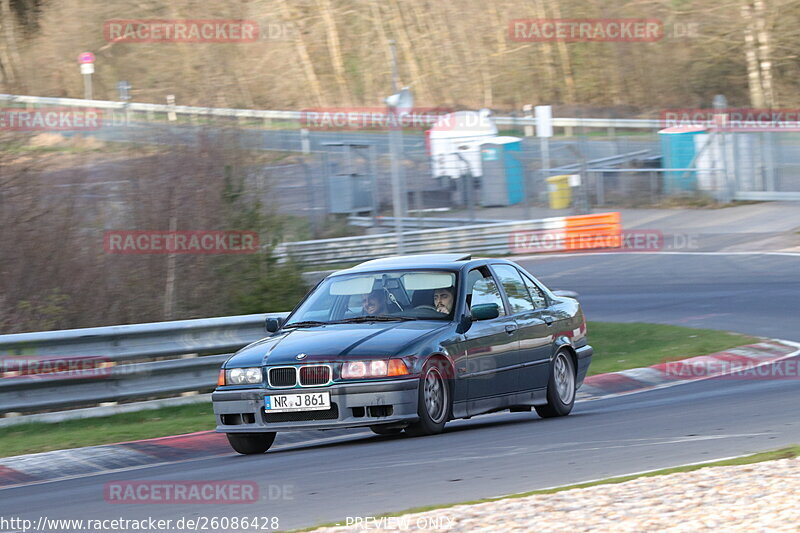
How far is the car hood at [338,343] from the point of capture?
895 centimetres

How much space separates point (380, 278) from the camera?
1005 centimetres

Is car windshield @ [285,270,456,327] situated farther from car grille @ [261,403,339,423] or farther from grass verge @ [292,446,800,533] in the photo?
grass verge @ [292,446,800,533]

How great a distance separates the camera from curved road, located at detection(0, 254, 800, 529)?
22.7 ft

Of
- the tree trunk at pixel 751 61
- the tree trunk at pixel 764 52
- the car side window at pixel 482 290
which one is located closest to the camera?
the car side window at pixel 482 290

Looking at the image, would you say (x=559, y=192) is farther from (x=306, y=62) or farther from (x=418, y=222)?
(x=306, y=62)

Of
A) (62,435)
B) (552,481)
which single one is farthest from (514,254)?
(552,481)

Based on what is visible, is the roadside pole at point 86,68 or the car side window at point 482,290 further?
the roadside pole at point 86,68

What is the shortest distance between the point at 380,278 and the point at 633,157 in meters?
25.9

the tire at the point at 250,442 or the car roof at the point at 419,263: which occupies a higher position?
the car roof at the point at 419,263

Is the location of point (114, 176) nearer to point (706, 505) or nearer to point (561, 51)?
point (706, 505)

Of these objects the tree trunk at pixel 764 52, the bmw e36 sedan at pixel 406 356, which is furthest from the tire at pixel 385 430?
the tree trunk at pixel 764 52

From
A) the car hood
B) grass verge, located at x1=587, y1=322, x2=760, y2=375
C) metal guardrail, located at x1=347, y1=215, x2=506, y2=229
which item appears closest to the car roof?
the car hood

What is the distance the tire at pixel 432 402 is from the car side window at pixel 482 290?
918mm

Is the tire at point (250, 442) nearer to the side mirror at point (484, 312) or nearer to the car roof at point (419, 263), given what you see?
the car roof at point (419, 263)
